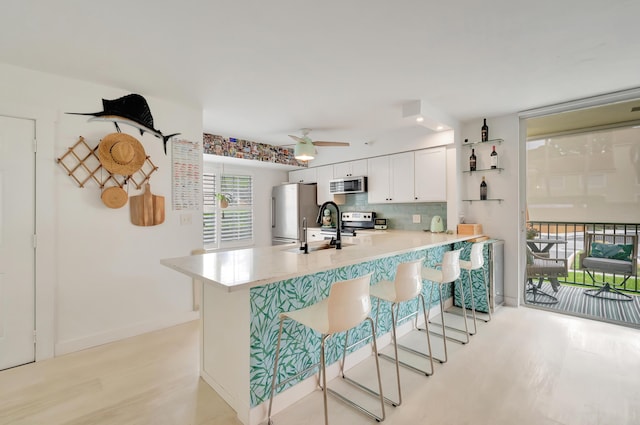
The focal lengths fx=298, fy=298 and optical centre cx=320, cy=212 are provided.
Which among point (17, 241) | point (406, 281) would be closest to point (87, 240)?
point (17, 241)

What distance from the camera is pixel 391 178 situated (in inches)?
184

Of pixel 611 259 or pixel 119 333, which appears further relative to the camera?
pixel 611 259

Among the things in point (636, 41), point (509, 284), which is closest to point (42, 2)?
point (636, 41)

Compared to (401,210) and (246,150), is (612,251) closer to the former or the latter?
(401,210)

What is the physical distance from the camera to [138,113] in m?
1.78

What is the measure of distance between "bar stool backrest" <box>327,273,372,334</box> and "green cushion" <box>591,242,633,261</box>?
4.38m

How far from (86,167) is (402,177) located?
12.6 feet

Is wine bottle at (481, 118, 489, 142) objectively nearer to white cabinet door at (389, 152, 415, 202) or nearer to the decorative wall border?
white cabinet door at (389, 152, 415, 202)

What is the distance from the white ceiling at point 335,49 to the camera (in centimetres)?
176

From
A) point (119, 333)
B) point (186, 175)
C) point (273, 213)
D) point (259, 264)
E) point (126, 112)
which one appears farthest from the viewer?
point (273, 213)

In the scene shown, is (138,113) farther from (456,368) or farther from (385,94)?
(456,368)

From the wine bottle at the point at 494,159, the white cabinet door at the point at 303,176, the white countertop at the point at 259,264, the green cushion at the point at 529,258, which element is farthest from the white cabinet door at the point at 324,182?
the green cushion at the point at 529,258

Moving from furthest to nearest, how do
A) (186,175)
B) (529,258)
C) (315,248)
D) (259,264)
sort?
1. (529,258)
2. (186,175)
3. (315,248)
4. (259,264)

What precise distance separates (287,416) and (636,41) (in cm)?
345
